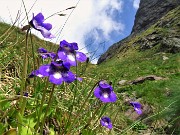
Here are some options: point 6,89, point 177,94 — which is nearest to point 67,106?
point 6,89

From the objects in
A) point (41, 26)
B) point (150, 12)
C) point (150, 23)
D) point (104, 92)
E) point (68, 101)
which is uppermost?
point (150, 12)

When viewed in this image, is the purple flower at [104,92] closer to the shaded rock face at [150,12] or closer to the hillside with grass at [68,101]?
the hillside with grass at [68,101]

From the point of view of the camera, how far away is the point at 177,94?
21.7 ft

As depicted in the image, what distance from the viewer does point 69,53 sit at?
7.52 feet

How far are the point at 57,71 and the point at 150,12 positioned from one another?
66.7m

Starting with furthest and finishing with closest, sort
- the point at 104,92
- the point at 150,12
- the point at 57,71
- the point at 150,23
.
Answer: the point at 150,12 → the point at 150,23 → the point at 104,92 → the point at 57,71

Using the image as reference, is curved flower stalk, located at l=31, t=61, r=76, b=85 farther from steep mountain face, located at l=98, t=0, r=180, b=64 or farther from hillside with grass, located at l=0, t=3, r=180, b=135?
steep mountain face, located at l=98, t=0, r=180, b=64

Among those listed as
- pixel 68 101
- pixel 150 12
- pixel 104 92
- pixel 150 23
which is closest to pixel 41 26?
Result: pixel 104 92

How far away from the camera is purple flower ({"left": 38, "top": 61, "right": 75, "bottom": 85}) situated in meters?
2.09

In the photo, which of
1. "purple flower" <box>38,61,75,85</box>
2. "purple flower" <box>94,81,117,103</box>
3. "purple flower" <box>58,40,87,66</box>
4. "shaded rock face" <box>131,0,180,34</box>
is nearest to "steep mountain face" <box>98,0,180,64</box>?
"shaded rock face" <box>131,0,180,34</box>

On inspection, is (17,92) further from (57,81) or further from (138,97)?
(138,97)

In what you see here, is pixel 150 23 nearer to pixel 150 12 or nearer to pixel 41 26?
pixel 150 12

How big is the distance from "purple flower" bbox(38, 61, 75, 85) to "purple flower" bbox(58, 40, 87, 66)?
84 mm

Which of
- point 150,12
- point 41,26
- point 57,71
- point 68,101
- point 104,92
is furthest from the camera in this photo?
point 150,12
